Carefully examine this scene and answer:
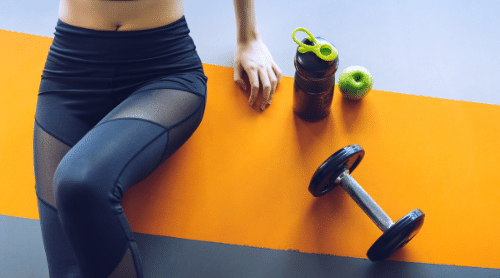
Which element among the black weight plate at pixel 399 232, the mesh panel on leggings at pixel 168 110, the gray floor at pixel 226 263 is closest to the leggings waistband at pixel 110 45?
the mesh panel on leggings at pixel 168 110

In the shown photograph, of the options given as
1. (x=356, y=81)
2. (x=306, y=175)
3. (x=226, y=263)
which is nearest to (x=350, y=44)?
(x=356, y=81)

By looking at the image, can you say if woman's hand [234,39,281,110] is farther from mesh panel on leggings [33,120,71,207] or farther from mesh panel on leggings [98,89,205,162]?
mesh panel on leggings [33,120,71,207]

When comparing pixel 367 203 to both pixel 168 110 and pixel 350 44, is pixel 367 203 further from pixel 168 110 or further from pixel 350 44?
pixel 350 44

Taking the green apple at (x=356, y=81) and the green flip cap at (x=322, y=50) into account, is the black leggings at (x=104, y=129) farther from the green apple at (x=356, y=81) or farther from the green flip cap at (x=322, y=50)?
the green apple at (x=356, y=81)

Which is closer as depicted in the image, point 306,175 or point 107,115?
point 107,115

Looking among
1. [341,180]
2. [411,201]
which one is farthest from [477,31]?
[341,180]

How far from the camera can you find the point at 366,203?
33.0 inches

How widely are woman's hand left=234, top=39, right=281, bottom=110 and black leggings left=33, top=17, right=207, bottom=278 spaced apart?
20cm

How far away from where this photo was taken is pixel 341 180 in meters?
0.88

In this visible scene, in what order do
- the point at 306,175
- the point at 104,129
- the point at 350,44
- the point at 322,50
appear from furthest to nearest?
1. the point at 350,44
2. the point at 306,175
3. the point at 322,50
4. the point at 104,129

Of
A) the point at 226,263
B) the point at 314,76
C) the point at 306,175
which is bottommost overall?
the point at 226,263

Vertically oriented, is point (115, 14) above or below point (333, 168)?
above

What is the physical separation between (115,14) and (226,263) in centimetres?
71

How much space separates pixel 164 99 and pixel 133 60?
0.50 ft
